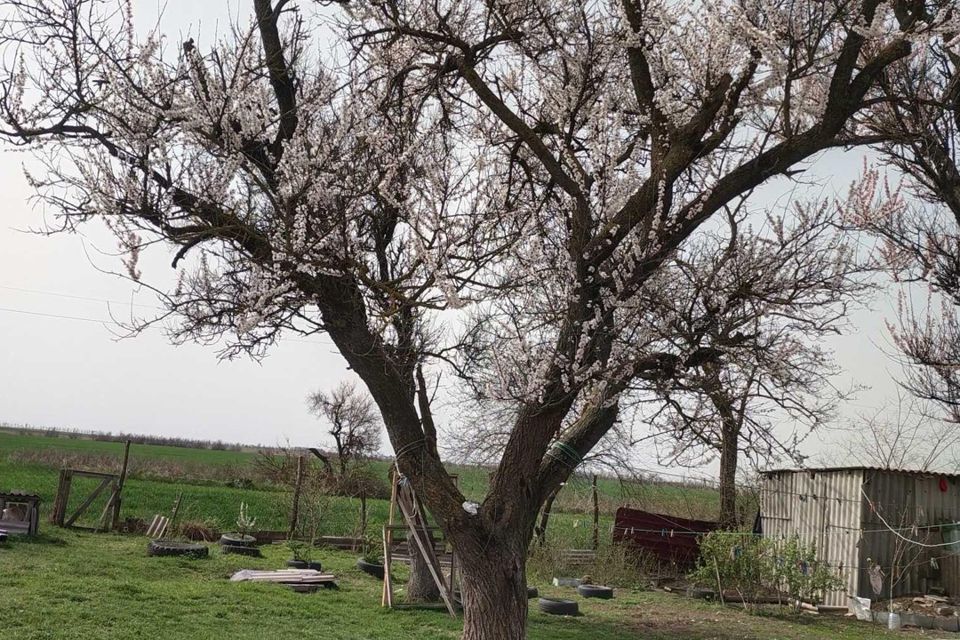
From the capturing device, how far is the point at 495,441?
1692 cm

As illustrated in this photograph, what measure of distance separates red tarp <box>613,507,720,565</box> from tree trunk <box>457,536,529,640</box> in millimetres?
10726

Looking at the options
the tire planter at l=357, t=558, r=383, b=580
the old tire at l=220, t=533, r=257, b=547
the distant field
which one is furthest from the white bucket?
the old tire at l=220, t=533, r=257, b=547

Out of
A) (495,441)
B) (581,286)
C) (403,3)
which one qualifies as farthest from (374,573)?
(403,3)

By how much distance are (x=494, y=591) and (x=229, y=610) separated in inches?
177

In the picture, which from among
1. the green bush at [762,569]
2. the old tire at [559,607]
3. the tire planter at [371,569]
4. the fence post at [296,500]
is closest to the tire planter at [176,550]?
the tire planter at [371,569]

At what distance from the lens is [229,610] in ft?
28.5

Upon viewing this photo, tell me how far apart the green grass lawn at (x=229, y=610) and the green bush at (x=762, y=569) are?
70 cm

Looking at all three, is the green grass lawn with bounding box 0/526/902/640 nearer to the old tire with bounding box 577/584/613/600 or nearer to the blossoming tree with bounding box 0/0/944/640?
the old tire with bounding box 577/584/613/600

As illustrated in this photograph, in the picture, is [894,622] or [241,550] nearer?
[894,622]

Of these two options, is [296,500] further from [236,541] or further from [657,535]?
[657,535]

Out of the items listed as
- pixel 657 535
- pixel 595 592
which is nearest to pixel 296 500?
pixel 595 592

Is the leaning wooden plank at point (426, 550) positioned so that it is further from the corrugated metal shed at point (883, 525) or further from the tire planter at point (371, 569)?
the corrugated metal shed at point (883, 525)

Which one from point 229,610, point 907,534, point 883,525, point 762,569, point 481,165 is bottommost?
point 229,610

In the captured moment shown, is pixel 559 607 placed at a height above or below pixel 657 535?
below
